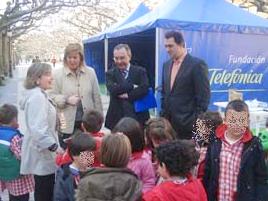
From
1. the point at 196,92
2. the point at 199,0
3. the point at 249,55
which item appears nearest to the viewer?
the point at 196,92

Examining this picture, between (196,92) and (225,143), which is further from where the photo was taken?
(196,92)

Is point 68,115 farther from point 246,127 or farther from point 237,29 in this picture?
point 237,29

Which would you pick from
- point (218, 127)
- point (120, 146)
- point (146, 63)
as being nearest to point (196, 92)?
point (218, 127)

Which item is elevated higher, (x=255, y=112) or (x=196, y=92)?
(x=196, y=92)

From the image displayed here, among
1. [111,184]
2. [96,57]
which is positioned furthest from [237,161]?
[96,57]

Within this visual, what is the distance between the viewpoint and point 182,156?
7.72ft

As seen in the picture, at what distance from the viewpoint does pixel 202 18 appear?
848cm

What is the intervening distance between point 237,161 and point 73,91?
74.0 inches

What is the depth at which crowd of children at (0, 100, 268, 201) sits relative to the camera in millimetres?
2150

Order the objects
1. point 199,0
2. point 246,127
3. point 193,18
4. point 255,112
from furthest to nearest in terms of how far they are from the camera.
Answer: point 199,0 < point 193,18 < point 255,112 < point 246,127

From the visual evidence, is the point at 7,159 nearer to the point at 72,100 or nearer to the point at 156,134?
the point at 72,100

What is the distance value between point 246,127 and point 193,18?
19.3 feet

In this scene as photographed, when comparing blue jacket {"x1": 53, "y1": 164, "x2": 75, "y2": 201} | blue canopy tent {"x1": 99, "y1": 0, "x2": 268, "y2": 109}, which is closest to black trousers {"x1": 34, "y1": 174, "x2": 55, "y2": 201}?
blue jacket {"x1": 53, "y1": 164, "x2": 75, "y2": 201}

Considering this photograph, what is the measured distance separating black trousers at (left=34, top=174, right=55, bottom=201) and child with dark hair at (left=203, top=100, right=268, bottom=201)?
1.42 m
